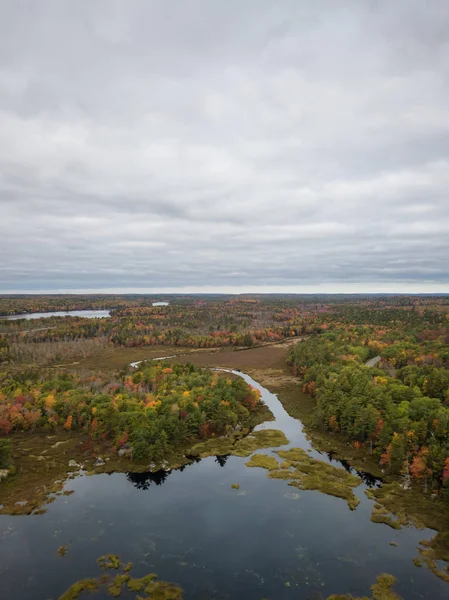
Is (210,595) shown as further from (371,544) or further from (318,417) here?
(318,417)

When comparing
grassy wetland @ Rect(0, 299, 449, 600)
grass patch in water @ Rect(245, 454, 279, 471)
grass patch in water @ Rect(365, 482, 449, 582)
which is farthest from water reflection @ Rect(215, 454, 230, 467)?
grass patch in water @ Rect(365, 482, 449, 582)

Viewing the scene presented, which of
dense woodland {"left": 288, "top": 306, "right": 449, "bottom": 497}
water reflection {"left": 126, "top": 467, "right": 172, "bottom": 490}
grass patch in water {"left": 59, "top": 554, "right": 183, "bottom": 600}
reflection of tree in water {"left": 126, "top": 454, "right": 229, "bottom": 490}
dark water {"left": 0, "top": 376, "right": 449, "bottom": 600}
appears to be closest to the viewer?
grass patch in water {"left": 59, "top": 554, "right": 183, "bottom": 600}

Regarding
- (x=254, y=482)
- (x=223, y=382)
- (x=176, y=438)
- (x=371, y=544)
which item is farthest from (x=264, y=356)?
(x=371, y=544)

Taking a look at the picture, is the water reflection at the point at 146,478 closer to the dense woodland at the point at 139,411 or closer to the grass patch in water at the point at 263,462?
the dense woodland at the point at 139,411

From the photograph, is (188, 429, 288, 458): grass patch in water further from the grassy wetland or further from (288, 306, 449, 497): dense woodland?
(288, 306, 449, 497): dense woodland

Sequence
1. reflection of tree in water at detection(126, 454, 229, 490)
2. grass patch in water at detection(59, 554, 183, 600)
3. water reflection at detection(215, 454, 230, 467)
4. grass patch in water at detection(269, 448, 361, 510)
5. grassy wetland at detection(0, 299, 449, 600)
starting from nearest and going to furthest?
grass patch in water at detection(59, 554, 183, 600)
grassy wetland at detection(0, 299, 449, 600)
grass patch in water at detection(269, 448, 361, 510)
reflection of tree in water at detection(126, 454, 229, 490)
water reflection at detection(215, 454, 230, 467)

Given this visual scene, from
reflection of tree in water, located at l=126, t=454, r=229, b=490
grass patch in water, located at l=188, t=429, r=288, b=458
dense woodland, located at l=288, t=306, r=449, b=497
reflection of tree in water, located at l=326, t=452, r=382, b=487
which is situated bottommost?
reflection of tree in water, located at l=126, t=454, r=229, b=490

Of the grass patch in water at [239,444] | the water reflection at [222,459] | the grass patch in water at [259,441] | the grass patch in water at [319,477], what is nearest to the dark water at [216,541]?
the grass patch in water at [319,477]
